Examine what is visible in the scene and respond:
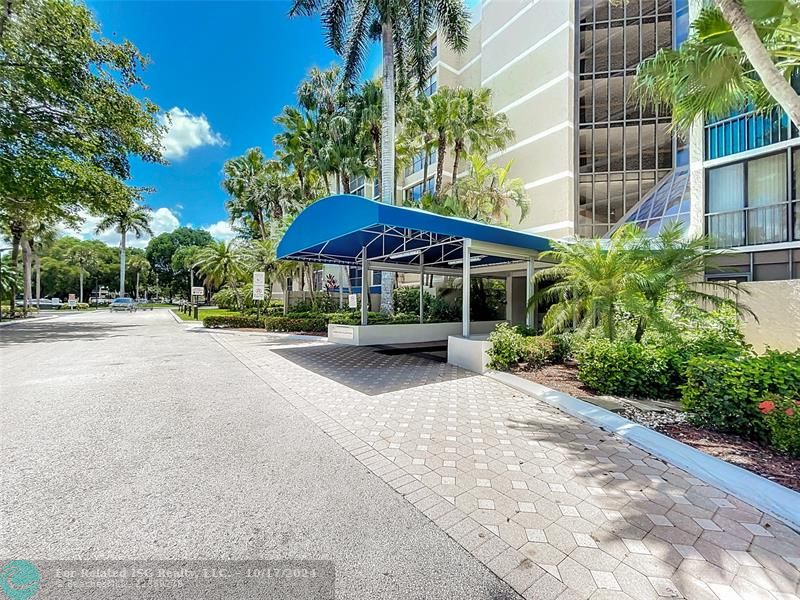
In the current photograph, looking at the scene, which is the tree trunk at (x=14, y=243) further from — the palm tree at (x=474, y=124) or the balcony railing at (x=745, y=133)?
the balcony railing at (x=745, y=133)

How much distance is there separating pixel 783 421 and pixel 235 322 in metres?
21.5

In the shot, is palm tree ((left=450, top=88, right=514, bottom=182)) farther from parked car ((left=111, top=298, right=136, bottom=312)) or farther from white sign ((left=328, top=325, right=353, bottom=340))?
parked car ((left=111, top=298, right=136, bottom=312))

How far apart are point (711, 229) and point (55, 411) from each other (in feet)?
58.5

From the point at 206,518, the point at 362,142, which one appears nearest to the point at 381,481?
the point at 206,518

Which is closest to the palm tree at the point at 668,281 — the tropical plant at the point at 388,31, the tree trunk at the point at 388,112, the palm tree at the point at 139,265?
the tree trunk at the point at 388,112

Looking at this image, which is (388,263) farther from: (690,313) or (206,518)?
(206,518)

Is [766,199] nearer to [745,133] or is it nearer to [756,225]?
[756,225]

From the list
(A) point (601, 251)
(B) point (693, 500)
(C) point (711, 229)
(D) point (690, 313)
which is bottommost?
(B) point (693, 500)

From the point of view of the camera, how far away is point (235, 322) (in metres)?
20.9

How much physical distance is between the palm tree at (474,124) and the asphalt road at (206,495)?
53.2 ft

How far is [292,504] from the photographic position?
307 cm

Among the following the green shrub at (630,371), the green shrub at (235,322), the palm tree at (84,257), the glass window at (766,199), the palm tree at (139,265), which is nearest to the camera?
the green shrub at (630,371)

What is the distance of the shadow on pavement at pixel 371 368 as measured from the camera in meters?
7.44

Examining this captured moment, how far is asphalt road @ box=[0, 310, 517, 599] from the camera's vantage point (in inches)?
96.0
